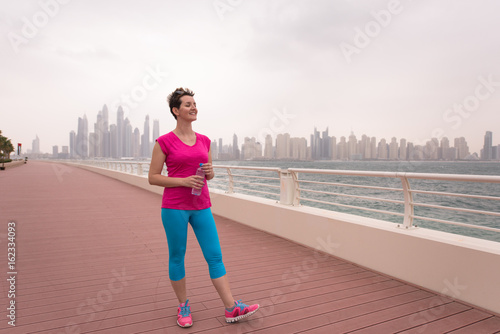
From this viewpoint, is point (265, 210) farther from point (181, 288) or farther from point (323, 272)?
point (181, 288)

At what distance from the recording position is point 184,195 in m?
2.30

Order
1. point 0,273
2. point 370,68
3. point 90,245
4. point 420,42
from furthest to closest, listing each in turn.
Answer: point 370,68 → point 420,42 → point 90,245 → point 0,273

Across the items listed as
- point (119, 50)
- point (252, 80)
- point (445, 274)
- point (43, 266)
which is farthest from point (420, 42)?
point (43, 266)

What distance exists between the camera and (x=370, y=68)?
57.4ft

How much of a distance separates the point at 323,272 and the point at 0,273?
3689 mm

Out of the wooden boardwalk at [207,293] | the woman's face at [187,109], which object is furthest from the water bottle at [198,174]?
the wooden boardwalk at [207,293]

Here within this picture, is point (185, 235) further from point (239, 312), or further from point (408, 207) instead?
point (408, 207)

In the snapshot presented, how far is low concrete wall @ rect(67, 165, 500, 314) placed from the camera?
9.00 ft

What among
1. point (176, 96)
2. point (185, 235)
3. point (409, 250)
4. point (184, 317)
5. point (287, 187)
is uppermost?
point (176, 96)

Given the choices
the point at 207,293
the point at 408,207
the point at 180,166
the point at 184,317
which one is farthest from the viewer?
the point at 408,207

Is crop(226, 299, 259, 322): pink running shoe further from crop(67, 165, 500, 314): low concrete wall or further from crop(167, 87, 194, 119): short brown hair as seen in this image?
crop(67, 165, 500, 314): low concrete wall

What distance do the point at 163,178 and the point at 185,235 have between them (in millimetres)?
473

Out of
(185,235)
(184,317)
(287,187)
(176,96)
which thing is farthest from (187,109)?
(287,187)

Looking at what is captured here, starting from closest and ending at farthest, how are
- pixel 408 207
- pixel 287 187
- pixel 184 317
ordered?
pixel 184 317
pixel 408 207
pixel 287 187
